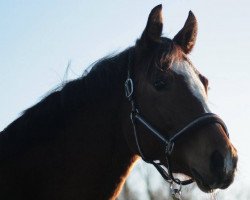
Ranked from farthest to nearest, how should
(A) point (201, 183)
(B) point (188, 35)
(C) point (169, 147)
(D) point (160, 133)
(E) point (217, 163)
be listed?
(B) point (188, 35) < (D) point (160, 133) < (C) point (169, 147) < (A) point (201, 183) < (E) point (217, 163)

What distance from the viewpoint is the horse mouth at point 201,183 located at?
472 cm

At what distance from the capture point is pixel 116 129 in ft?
18.3

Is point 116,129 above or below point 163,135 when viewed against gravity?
above

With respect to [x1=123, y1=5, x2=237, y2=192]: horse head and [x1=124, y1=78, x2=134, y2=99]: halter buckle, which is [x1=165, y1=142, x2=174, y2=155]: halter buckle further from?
[x1=124, y1=78, x2=134, y2=99]: halter buckle

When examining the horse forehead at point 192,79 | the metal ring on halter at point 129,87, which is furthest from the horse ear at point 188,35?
the metal ring on halter at point 129,87

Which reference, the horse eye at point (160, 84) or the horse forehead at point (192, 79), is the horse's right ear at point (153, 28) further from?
the horse eye at point (160, 84)

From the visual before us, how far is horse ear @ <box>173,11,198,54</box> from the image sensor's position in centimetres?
588

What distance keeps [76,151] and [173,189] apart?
3.70 feet

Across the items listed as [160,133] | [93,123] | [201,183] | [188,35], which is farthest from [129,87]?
[201,183]

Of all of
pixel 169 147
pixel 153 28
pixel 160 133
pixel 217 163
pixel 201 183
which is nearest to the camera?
pixel 217 163

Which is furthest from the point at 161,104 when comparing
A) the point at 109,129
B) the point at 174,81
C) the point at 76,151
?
Answer: the point at 76,151

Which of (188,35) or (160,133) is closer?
(160,133)

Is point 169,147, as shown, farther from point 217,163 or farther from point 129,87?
point 129,87

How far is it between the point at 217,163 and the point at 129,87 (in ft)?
4.78
